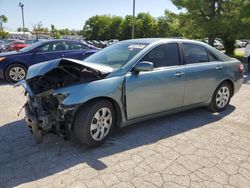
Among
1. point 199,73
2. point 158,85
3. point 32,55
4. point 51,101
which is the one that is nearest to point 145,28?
point 32,55

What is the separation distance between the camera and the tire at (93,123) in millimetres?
3428

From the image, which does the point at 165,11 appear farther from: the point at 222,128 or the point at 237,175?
the point at 237,175

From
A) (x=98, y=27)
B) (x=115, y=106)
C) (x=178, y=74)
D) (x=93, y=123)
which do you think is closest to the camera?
(x=93, y=123)

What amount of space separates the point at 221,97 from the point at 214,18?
570 inches

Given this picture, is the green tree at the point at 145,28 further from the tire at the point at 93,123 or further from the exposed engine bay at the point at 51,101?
the tire at the point at 93,123

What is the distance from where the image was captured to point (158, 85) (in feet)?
13.4

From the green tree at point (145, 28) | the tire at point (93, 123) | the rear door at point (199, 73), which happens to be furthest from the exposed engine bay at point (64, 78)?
the green tree at point (145, 28)

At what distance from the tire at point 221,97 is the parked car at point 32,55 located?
18.3 ft

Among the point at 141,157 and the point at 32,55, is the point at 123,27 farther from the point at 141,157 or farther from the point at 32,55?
the point at 141,157

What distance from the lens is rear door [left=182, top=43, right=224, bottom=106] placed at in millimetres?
4574

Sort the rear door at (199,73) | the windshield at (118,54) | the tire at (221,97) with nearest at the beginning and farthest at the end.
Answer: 1. the windshield at (118,54)
2. the rear door at (199,73)
3. the tire at (221,97)

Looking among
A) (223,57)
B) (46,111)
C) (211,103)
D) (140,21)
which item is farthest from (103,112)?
(140,21)

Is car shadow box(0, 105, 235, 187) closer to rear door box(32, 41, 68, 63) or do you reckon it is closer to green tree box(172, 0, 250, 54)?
rear door box(32, 41, 68, 63)

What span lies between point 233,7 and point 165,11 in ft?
19.7
